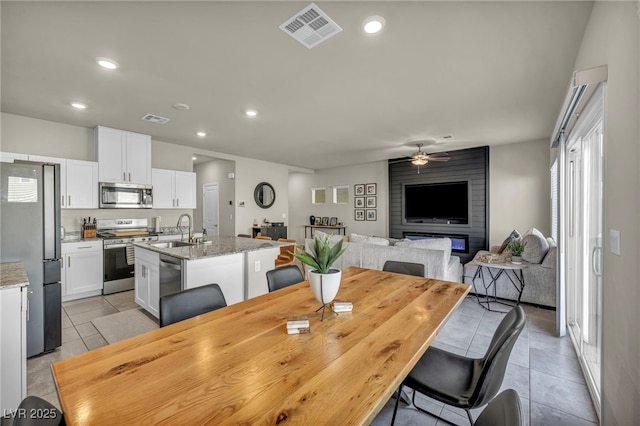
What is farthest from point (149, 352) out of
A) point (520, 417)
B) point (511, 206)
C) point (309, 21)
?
point (511, 206)

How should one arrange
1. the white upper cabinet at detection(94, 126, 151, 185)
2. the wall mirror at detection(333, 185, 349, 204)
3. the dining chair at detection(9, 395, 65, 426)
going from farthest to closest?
1. the wall mirror at detection(333, 185, 349, 204)
2. the white upper cabinet at detection(94, 126, 151, 185)
3. the dining chair at detection(9, 395, 65, 426)

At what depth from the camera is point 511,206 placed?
19.2ft

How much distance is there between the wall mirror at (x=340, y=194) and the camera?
8.47m

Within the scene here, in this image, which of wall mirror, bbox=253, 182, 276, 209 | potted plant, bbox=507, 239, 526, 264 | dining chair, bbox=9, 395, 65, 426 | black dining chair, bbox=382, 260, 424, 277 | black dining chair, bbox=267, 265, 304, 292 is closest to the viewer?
dining chair, bbox=9, 395, 65, 426

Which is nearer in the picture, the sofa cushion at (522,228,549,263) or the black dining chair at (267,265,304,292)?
the black dining chair at (267,265,304,292)

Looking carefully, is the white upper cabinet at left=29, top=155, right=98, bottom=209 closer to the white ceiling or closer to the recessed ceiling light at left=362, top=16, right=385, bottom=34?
the white ceiling

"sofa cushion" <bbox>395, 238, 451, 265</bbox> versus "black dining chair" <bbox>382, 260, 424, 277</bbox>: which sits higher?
"sofa cushion" <bbox>395, 238, 451, 265</bbox>

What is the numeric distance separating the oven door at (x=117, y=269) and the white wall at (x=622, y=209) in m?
5.33

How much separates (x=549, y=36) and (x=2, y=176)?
171 inches

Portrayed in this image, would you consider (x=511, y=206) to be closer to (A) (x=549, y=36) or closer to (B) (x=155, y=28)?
(A) (x=549, y=36)

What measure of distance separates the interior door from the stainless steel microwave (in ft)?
8.30

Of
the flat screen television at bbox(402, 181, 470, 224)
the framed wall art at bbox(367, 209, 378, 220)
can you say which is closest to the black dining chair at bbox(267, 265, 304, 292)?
the flat screen television at bbox(402, 181, 470, 224)

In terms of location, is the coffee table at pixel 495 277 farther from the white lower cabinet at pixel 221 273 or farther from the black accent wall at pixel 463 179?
the white lower cabinet at pixel 221 273

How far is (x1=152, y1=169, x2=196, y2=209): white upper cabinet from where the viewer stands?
5.07 metres
